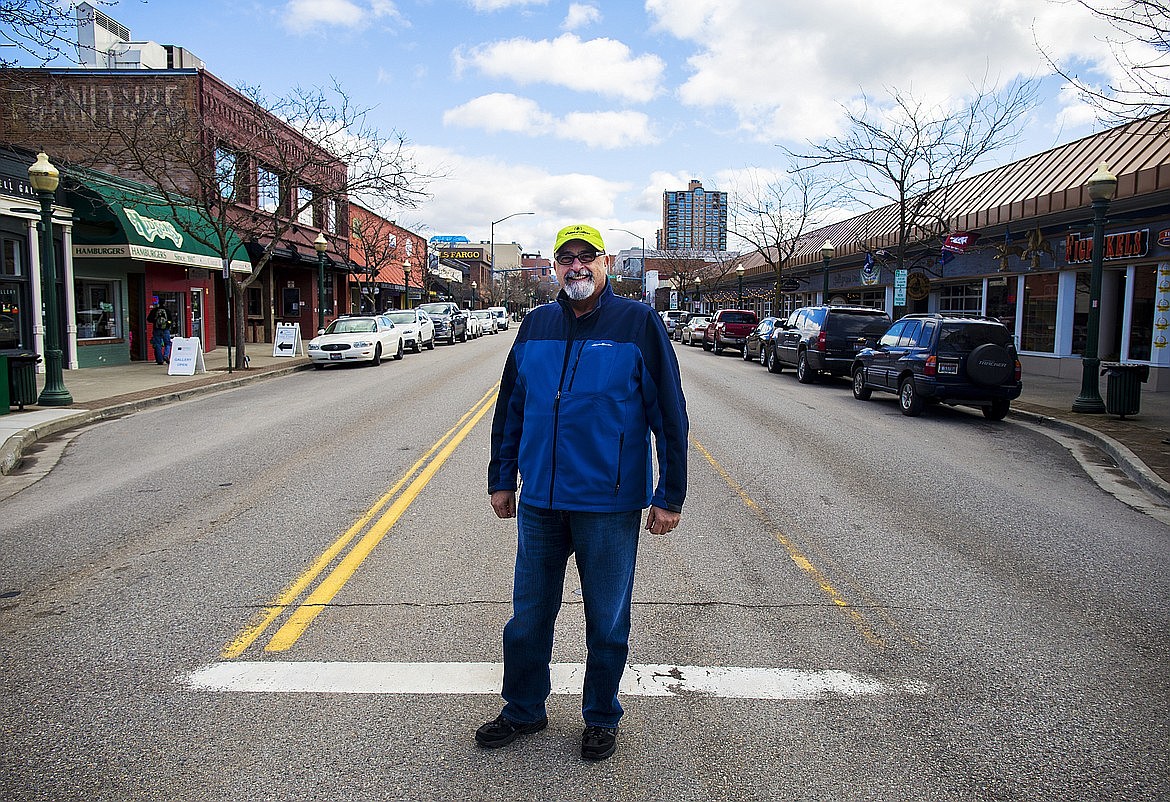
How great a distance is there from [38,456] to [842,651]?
995cm

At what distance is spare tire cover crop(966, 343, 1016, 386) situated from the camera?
45.7 ft

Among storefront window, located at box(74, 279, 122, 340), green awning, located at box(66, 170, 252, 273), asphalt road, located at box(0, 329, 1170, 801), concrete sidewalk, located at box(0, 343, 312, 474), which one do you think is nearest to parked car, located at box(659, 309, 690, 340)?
concrete sidewalk, located at box(0, 343, 312, 474)

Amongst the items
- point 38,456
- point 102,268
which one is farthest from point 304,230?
point 38,456

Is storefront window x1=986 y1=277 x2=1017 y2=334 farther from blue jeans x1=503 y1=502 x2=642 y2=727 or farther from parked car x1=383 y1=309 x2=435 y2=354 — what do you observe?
blue jeans x1=503 y1=502 x2=642 y2=727

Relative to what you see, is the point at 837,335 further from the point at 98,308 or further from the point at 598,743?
the point at 98,308

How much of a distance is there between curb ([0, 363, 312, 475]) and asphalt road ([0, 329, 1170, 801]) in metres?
1.20

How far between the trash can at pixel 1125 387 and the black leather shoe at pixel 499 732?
1324cm

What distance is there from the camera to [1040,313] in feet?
75.7

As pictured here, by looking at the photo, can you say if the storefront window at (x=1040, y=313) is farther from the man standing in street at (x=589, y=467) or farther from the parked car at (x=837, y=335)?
the man standing in street at (x=589, y=467)

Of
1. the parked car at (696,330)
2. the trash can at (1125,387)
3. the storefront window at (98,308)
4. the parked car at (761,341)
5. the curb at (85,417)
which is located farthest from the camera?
the parked car at (696,330)

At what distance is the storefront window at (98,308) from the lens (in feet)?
73.0

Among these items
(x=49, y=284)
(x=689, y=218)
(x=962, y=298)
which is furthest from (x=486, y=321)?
(x=689, y=218)

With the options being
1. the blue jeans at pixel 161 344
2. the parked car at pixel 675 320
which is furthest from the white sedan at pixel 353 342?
the parked car at pixel 675 320

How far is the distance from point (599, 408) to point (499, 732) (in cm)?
136
